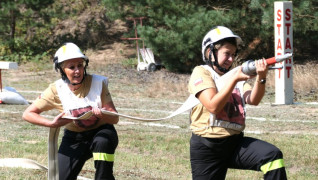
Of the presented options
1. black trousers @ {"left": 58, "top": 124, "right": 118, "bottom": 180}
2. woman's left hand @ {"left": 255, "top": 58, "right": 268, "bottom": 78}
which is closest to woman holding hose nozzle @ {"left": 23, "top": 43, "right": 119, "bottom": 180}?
black trousers @ {"left": 58, "top": 124, "right": 118, "bottom": 180}

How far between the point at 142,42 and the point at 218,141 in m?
19.6

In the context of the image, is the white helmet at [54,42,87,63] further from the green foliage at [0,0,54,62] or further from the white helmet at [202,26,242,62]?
the green foliage at [0,0,54,62]

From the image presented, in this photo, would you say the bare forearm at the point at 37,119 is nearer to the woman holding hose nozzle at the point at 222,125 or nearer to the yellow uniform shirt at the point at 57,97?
the yellow uniform shirt at the point at 57,97

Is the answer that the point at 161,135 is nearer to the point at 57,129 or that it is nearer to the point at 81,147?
the point at 57,129

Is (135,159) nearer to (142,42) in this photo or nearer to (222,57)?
(222,57)

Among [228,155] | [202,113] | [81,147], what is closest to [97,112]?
[81,147]

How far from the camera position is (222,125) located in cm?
503

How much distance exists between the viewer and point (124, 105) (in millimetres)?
15680

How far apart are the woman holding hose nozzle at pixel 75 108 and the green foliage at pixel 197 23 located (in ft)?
47.1

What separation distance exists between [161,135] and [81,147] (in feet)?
16.8

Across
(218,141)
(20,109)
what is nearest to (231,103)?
(218,141)

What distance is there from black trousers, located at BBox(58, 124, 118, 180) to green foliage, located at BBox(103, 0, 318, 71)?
14.5 meters

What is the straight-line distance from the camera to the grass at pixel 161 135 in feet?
27.0

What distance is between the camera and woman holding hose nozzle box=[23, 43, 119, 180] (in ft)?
18.9
